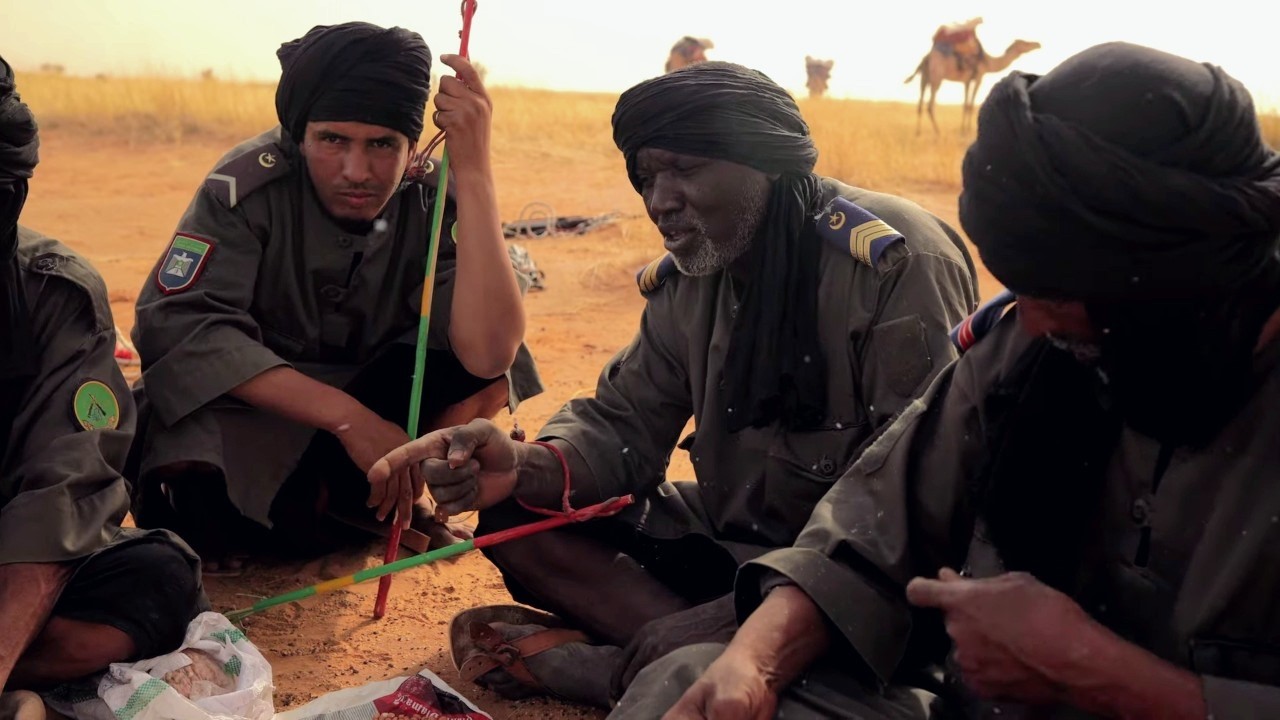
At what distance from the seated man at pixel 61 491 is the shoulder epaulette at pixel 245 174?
0.80m

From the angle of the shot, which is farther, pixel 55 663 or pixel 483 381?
pixel 483 381

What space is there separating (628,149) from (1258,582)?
2036mm

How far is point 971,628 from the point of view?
7.07 ft

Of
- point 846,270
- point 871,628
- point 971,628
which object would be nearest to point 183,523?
point 846,270

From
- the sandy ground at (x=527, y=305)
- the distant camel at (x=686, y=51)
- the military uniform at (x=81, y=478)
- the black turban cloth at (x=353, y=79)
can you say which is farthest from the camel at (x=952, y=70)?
the military uniform at (x=81, y=478)

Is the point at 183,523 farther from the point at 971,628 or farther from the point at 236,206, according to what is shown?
the point at 971,628

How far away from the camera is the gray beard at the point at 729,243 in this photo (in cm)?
350

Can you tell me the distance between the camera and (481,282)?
4.05 metres

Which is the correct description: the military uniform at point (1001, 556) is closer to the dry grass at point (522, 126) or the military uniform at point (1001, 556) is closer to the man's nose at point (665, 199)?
the man's nose at point (665, 199)

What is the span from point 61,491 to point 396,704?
922mm

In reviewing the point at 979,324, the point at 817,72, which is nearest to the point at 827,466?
the point at 979,324

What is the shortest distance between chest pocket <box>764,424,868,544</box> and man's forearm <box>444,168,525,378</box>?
1036 millimetres

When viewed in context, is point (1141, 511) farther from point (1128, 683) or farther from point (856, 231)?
point (856, 231)

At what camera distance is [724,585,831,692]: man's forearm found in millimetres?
2406
